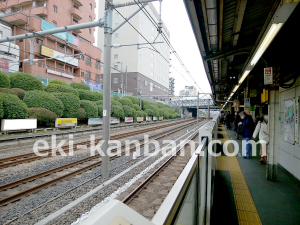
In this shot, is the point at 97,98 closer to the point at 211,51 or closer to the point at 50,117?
the point at 50,117

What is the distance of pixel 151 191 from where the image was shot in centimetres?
554

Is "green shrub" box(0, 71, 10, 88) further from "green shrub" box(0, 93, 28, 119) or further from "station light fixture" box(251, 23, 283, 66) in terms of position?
"station light fixture" box(251, 23, 283, 66)

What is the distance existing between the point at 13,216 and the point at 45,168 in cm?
331

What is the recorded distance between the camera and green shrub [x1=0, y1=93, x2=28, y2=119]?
42.0 feet

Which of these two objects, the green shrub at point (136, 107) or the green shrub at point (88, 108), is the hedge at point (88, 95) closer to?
the green shrub at point (88, 108)

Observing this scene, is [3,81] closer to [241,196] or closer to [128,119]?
[128,119]

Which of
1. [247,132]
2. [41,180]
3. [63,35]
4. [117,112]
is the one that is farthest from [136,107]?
[41,180]

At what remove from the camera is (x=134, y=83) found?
5216 cm

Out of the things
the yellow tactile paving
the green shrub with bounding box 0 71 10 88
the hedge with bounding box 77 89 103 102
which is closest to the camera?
the yellow tactile paving

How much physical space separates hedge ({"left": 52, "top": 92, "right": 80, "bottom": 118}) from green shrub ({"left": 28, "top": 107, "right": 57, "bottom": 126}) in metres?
1.86

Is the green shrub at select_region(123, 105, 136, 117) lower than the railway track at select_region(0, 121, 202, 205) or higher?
higher

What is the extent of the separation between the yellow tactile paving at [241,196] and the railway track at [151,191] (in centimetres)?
173

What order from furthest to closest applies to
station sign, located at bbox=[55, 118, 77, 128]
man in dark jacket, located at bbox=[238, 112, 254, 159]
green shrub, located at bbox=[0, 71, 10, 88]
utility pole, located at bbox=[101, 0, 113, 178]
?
station sign, located at bbox=[55, 118, 77, 128]
green shrub, located at bbox=[0, 71, 10, 88]
man in dark jacket, located at bbox=[238, 112, 254, 159]
utility pole, located at bbox=[101, 0, 113, 178]

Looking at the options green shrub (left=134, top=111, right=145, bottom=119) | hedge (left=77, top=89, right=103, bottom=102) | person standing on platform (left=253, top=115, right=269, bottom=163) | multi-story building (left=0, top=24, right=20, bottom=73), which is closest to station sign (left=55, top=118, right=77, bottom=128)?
hedge (left=77, top=89, right=103, bottom=102)
